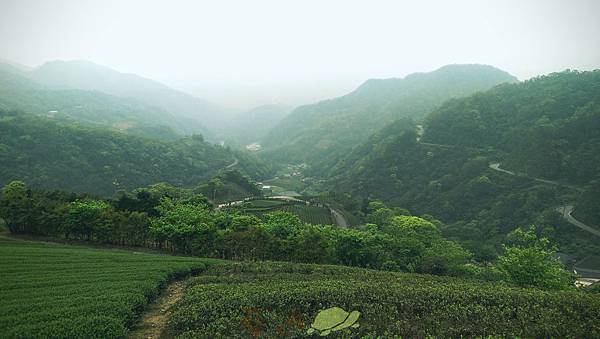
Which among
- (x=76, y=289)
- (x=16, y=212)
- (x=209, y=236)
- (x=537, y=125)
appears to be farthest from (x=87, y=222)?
(x=537, y=125)

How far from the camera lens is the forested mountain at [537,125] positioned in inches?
3558

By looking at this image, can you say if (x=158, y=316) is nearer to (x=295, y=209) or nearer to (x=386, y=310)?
(x=386, y=310)

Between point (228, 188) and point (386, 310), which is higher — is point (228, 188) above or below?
below

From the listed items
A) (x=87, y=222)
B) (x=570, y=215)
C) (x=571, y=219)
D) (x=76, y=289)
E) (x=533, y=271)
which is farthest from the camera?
(x=570, y=215)

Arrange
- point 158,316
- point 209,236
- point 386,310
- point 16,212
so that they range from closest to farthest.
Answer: point 386,310 < point 158,316 < point 16,212 < point 209,236

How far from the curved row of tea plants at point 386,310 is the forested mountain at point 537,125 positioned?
295 ft

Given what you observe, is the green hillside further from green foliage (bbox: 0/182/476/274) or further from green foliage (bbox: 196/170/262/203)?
green foliage (bbox: 196/170/262/203)

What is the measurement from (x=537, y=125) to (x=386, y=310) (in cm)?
12048

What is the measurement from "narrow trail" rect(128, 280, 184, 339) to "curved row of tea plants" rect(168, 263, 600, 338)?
0.98 metres

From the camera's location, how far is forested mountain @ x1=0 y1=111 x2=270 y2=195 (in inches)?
3880

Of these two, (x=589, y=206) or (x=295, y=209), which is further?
(x=295, y=209)

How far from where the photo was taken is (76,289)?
1942 cm

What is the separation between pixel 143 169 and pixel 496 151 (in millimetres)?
134449

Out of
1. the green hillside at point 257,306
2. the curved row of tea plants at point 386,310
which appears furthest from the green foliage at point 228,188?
the curved row of tea plants at point 386,310
